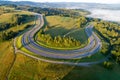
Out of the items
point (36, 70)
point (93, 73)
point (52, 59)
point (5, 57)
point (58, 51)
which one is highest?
point (58, 51)

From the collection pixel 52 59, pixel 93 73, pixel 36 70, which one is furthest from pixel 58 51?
pixel 93 73

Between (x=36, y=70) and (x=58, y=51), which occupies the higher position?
(x=58, y=51)

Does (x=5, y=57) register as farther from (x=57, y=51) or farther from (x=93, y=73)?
(x=93, y=73)

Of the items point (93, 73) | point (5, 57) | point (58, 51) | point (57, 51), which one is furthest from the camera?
point (58, 51)

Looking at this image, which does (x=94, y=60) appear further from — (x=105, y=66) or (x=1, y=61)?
(x=1, y=61)

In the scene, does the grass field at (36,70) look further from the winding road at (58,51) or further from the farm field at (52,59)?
the winding road at (58,51)

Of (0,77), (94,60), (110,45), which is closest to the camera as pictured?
(0,77)

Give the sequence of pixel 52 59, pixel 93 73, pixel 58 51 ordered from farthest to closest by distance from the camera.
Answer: pixel 58 51
pixel 52 59
pixel 93 73

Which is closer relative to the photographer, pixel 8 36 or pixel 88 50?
pixel 88 50

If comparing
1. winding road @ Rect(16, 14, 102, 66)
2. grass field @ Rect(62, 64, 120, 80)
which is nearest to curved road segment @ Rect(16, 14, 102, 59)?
winding road @ Rect(16, 14, 102, 66)

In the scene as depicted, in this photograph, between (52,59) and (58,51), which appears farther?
(58,51)

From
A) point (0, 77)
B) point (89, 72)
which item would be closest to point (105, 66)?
point (89, 72)
